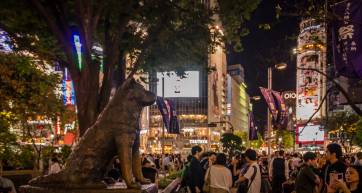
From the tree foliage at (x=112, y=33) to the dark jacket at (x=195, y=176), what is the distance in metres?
2.16

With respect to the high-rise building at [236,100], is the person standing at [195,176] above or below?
below

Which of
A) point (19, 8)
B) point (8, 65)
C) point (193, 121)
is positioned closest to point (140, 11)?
point (19, 8)

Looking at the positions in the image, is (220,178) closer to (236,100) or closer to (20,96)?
(20,96)

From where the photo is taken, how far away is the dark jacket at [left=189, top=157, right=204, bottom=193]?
10.1 metres

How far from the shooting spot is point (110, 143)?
19.9ft

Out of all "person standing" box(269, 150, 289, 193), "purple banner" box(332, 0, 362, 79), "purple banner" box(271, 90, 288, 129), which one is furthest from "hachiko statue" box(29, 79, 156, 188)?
"purple banner" box(271, 90, 288, 129)

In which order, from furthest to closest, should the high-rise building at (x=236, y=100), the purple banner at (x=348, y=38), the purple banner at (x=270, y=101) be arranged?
the high-rise building at (x=236, y=100), the purple banner at (x=270, y=101), the purple banner at (x=348, y=38)

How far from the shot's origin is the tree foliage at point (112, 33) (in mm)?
9666

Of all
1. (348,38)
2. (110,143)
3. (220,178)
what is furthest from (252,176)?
(110,143)

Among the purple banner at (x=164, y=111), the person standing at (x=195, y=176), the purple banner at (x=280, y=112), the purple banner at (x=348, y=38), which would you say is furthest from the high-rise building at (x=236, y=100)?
the purple banner at (x=348, y=38)

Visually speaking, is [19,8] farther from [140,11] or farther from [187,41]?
[187,41]

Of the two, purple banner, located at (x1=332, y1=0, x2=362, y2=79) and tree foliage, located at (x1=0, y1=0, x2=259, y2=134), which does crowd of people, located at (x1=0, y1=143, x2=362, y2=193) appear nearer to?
purple banner, located at (x1=332, y1=0, x2=362, y2=79)

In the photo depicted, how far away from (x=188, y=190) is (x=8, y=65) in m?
4.86

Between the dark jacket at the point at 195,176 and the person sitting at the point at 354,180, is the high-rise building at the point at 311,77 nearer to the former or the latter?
the person sitting at the point at 354,180
